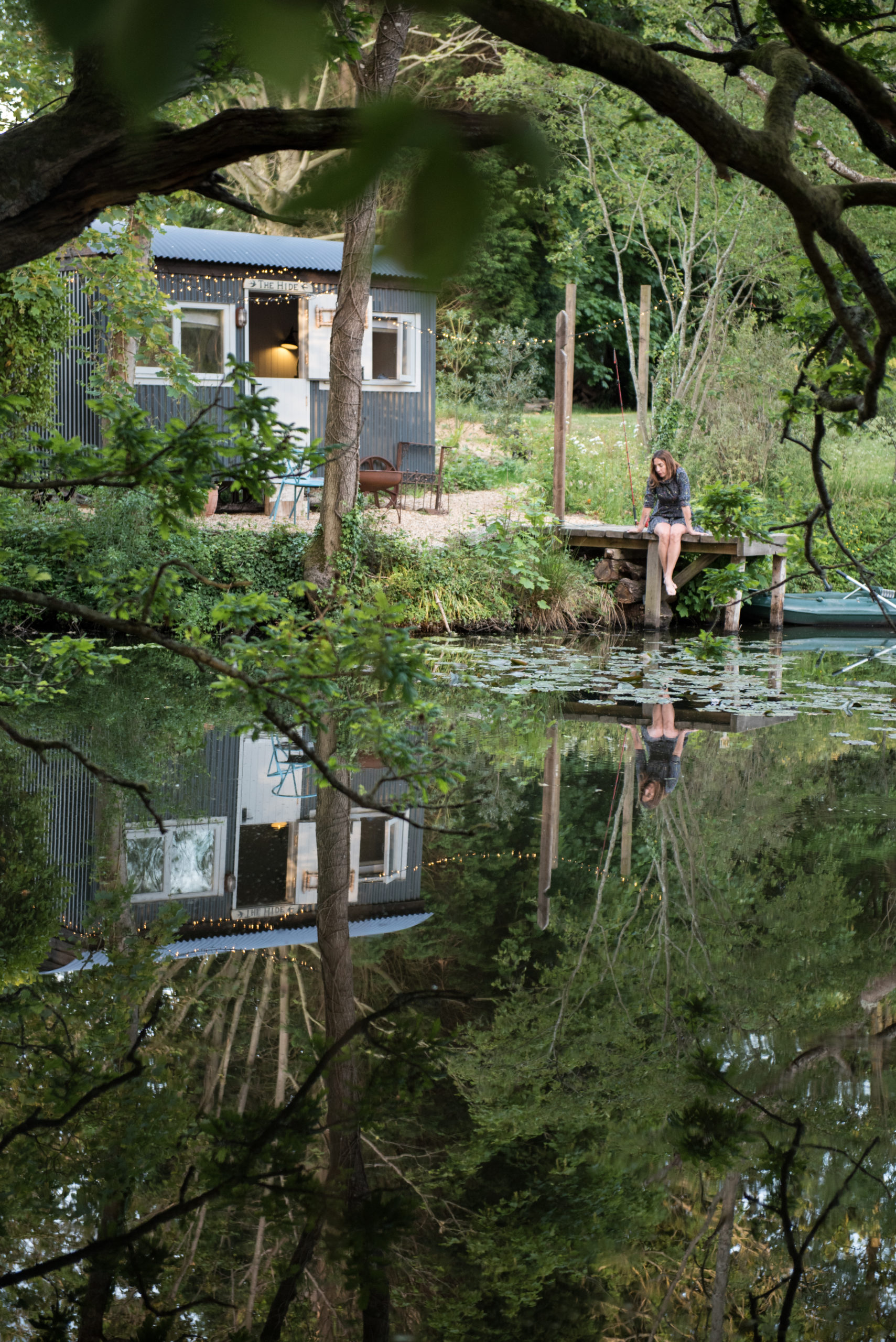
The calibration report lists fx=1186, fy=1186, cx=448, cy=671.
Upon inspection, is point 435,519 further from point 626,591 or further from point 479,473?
point 479,473

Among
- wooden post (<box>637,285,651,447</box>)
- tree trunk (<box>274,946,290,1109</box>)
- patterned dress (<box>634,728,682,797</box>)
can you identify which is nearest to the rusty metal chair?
wooden post (<box>637,285,651,447</box>)

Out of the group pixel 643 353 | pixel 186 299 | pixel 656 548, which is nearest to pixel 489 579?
pixel 656 548

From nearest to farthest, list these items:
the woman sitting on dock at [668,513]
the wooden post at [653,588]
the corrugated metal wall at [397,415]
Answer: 1. the woman sitting on dock at [668,513]
2. the wooden post at [653,588]
3. the corrugated metal wall at [397,415]

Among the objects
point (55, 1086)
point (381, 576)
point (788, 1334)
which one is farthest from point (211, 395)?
point (788, 1334)

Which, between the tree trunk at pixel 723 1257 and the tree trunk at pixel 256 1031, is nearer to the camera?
the tree trunk at pixel 723 1257

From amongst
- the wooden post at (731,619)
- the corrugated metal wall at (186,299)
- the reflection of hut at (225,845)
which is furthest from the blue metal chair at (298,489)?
the reflection of hut at (225,845)

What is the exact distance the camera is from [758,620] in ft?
44.5

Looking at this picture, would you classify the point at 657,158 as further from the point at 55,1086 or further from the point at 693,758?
the point at 55,1086

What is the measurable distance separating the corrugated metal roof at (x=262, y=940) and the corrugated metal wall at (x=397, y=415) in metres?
10.7

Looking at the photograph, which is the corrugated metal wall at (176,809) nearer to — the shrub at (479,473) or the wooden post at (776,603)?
the wooden post at (776,603)

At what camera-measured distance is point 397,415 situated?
14289mm

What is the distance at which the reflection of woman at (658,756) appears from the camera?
5684 millimetres

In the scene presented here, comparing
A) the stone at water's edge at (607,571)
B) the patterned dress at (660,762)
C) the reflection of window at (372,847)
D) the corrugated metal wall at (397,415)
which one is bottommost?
the reflection of window at (372,847)

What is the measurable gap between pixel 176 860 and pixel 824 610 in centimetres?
1050
